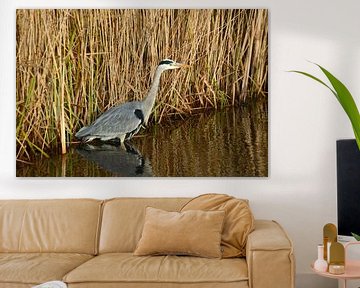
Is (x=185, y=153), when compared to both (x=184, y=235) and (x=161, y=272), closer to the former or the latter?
(x=184, y=235)

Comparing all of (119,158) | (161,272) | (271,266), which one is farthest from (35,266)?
(271,266)

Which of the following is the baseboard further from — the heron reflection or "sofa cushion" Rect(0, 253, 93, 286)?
"sofa cushion" Rect(0, 253, 93, 286)

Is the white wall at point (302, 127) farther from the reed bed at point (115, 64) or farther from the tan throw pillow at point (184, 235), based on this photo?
the tan throw pillow at point (184, 235)

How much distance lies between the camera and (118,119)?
15.2ft

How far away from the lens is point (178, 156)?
461 centimetres

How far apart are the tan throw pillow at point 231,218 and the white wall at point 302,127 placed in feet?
1.37

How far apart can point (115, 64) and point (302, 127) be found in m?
1.41

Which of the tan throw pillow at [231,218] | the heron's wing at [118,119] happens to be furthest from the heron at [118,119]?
the tan throw pillow at [231,218]

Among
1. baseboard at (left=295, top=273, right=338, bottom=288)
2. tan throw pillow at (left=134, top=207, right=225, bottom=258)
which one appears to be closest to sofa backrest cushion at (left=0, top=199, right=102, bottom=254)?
tan throw pillow at (left=134, top=207, right=225, bottom=258)

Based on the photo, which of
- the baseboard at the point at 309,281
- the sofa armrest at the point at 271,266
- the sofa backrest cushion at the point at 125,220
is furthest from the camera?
the baseboard at the point at 309,281

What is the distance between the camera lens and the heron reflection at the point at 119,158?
182 inches

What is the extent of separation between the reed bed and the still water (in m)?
0.09

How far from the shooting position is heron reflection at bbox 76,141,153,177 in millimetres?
4621

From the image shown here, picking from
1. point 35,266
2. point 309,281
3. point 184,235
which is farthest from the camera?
point 309,281
